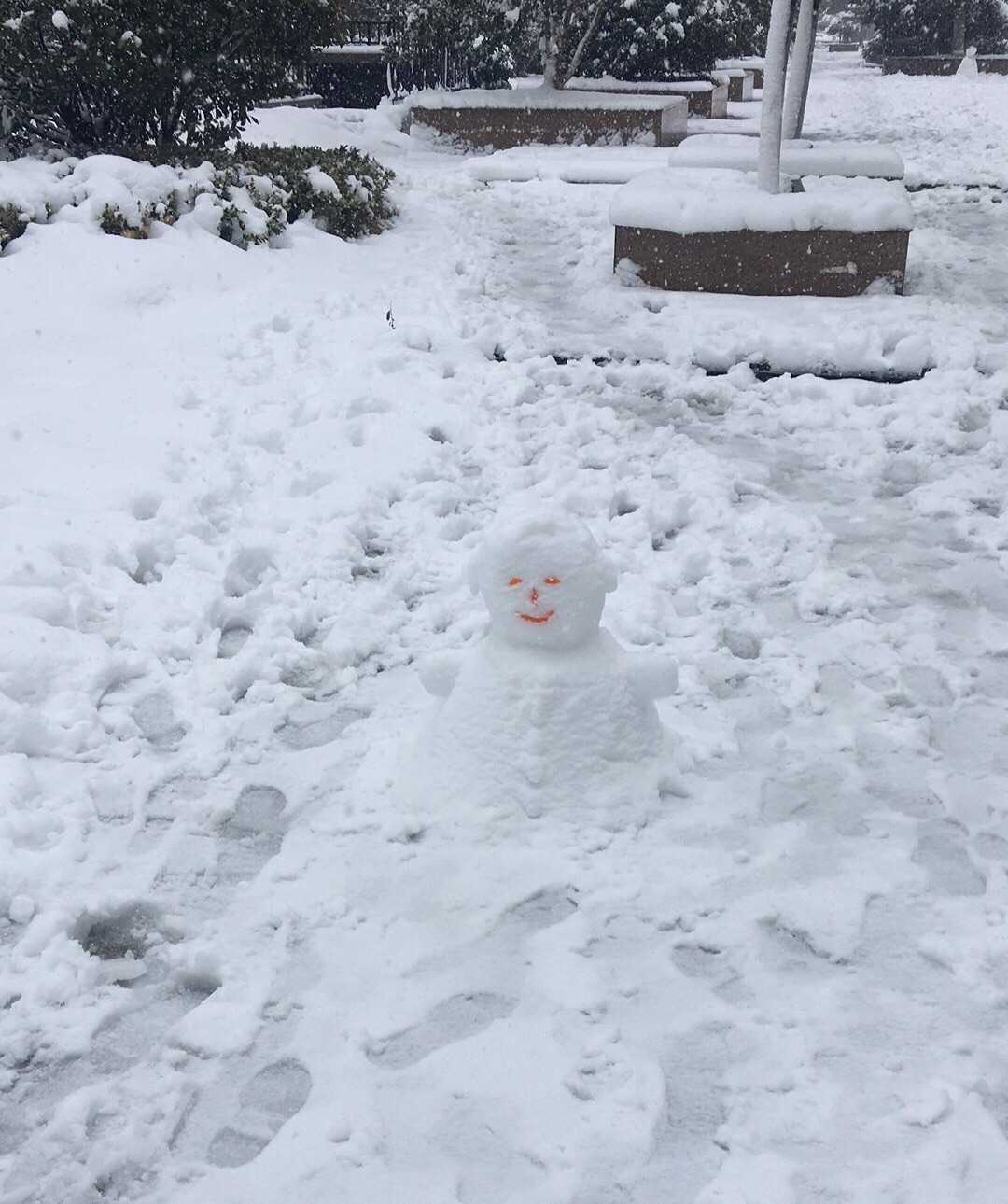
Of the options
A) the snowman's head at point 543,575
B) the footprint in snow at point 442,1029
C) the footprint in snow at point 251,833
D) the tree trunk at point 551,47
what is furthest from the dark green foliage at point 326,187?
the footprint in snow at point 442,1029

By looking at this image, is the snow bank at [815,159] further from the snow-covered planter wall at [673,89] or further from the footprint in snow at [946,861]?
the footprint in snow at [946,861]

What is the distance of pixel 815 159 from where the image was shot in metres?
10.3

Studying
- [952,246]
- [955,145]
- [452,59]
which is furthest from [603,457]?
[452,59]

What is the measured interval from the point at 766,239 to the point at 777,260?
171 millimetres

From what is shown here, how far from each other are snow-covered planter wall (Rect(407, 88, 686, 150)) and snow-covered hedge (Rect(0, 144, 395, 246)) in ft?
20.0

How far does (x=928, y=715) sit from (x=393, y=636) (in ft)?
5.98

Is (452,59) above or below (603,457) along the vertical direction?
above

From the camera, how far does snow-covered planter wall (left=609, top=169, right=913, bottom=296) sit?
24.7 ft

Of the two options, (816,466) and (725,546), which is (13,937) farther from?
(816,466)

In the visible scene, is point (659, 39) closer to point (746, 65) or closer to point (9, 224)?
point (746, 65)

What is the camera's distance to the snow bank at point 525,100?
15492 mm

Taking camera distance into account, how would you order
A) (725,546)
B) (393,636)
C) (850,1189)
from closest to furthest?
(850,1189) < (393,636) < (725,546)

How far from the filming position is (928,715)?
11.3ft

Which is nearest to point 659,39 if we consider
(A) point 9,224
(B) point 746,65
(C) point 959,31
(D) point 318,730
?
(B) point 746,65
